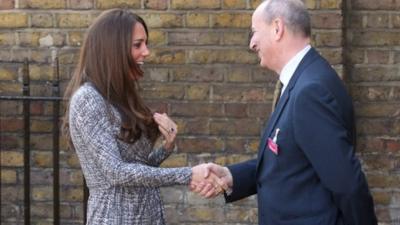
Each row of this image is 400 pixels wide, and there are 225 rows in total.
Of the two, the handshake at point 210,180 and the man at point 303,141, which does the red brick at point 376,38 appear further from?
the man at point 303,141

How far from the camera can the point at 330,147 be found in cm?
316

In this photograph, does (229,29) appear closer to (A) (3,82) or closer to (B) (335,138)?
(A) (3,82)

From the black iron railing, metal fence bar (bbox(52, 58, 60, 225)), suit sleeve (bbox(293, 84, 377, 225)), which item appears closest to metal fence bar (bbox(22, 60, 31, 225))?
the black iron railing

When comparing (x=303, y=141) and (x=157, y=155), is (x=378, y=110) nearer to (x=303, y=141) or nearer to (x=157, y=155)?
(x=157, y=155)

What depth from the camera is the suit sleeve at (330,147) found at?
3.17m

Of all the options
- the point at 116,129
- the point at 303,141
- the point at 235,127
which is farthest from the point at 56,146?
the point at 303,141

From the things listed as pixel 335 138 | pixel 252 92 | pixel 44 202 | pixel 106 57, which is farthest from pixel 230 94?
pixel 335 138

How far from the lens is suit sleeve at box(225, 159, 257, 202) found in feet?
12.7

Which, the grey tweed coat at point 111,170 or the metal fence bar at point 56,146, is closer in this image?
the grey tweed coat at point 111,170

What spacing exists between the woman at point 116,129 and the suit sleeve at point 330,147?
64cm

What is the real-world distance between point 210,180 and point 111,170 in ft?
1.68

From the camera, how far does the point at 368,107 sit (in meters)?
5.34

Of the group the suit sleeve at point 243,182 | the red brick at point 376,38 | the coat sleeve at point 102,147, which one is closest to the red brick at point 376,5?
the red brick at point 376,38

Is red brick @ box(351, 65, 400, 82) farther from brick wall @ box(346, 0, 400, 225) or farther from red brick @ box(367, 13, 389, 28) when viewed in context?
red brick @ box(367, 13, 389, 28)
